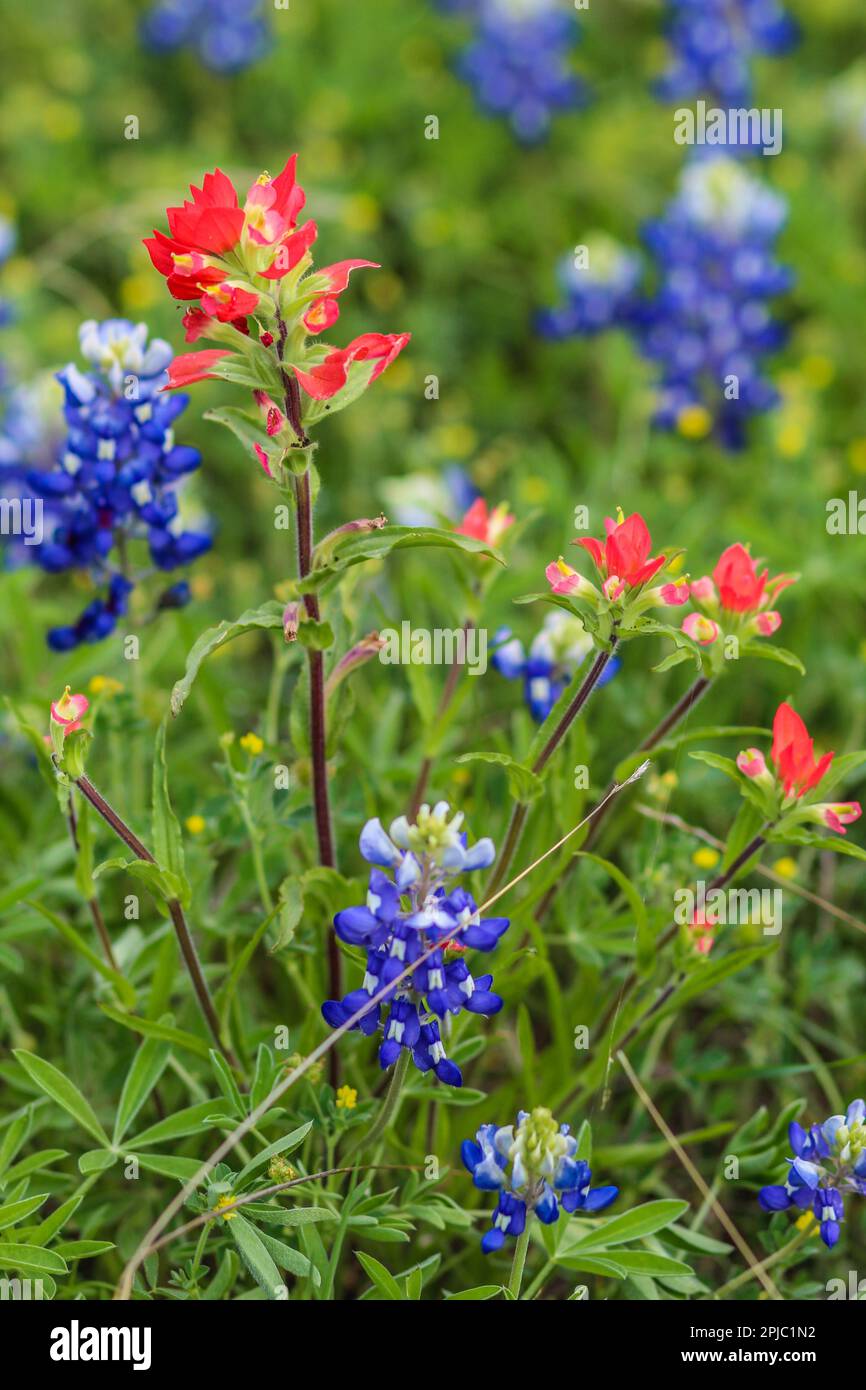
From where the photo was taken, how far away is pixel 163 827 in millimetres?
2088

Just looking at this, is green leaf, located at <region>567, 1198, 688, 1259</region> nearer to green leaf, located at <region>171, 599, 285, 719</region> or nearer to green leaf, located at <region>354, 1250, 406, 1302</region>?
green leaf, located at <region>354, 1250, 406, 1302</region>

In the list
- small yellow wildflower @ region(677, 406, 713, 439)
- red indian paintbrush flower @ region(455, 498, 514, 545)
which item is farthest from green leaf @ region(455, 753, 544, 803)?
small yellow wildflower @ region(677, 406, 713, 439)

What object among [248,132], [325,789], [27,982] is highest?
[248,132]

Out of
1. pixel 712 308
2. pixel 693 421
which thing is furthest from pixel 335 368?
pixel 712 308

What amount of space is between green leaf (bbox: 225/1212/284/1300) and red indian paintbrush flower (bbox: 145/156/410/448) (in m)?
1.11

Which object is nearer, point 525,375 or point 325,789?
point 325,789

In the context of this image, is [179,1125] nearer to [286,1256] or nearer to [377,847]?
[286,1256]

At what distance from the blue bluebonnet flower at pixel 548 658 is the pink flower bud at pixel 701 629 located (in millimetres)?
487

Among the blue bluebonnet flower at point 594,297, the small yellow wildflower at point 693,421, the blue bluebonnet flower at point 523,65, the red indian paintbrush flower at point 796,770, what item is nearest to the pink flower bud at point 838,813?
the red indian paintbrush flower at point 796,770

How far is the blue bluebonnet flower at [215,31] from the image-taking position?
4828mm

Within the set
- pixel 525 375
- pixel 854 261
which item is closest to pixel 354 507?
pixel 525 375
